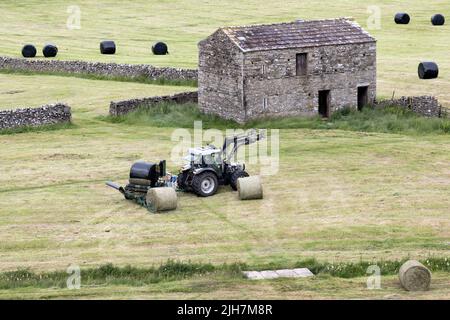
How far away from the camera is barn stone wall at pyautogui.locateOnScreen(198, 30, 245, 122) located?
47.9m

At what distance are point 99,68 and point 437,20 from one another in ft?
93.1

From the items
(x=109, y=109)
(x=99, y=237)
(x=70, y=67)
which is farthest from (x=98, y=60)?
(x=99, y=237)

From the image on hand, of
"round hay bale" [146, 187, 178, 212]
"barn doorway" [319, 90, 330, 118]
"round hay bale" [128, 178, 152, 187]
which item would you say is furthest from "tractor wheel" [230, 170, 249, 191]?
"barn doorway" [319, 90, 330, 118]

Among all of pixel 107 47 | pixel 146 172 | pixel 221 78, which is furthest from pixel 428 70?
pixel 146 172

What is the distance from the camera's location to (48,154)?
4247 centimetres

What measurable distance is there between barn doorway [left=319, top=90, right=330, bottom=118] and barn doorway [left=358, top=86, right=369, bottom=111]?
1755 mm

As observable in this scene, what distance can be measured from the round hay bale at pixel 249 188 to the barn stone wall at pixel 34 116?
15935 millimetres

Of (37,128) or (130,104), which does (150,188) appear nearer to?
(37,128)

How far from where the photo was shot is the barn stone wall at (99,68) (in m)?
59.3

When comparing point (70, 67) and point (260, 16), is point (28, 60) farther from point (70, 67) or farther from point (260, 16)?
point (260, 16)

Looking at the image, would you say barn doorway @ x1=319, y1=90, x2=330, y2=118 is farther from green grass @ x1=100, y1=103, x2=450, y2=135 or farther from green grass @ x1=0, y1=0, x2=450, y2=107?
green grass @ x1=0, y1=0, x2=450, y2=107

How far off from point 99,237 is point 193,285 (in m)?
5.48

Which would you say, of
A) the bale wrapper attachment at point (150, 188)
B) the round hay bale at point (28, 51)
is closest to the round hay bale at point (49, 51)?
the round hay bale at point (28, 51)

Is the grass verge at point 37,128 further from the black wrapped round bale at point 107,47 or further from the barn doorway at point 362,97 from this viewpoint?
the black wrapped round bale at point 107,47
